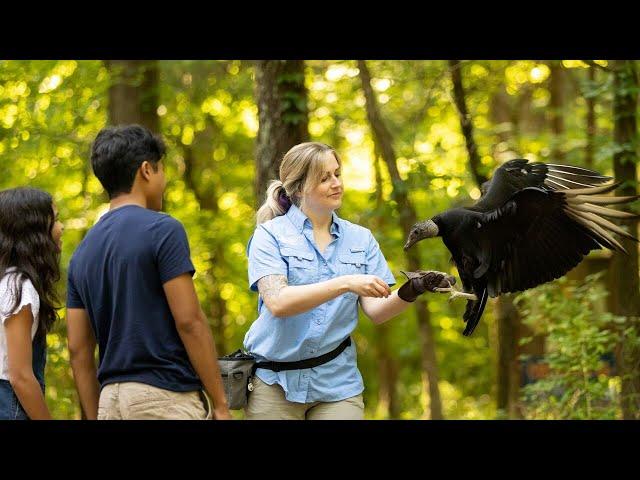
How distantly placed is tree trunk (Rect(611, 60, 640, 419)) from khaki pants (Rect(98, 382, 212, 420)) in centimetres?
447

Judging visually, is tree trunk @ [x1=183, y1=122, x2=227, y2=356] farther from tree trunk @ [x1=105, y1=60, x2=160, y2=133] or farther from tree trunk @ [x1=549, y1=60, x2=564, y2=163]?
tree trunk @ [x1=549, y1=60, x2=564, y2=163]

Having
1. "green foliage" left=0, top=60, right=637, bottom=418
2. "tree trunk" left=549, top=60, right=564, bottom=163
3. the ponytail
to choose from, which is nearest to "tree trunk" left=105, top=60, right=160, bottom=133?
"green foliage" left=0, top=60, right=637, bottom=418

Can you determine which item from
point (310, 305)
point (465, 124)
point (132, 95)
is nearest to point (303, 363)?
point (310, 305)

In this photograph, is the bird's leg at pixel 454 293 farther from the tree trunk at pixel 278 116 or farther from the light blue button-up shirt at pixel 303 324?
the tree trunk at pixel 278 116

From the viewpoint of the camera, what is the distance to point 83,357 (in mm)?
3150

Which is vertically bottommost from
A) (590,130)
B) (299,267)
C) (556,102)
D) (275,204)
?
(299,267)

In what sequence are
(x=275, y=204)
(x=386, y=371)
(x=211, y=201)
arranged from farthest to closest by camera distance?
(x=386, y=371) < (x=211, y=201) < (x=275, y=204)

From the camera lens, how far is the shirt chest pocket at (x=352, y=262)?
3.64 metres

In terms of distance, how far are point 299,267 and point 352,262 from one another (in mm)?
259

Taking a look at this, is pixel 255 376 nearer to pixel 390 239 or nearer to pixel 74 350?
pixel 74 350

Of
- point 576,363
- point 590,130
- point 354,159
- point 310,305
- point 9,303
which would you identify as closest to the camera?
point 9,303

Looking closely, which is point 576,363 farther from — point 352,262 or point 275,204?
point 275,204

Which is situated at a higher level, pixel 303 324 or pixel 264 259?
pixel 264 259
